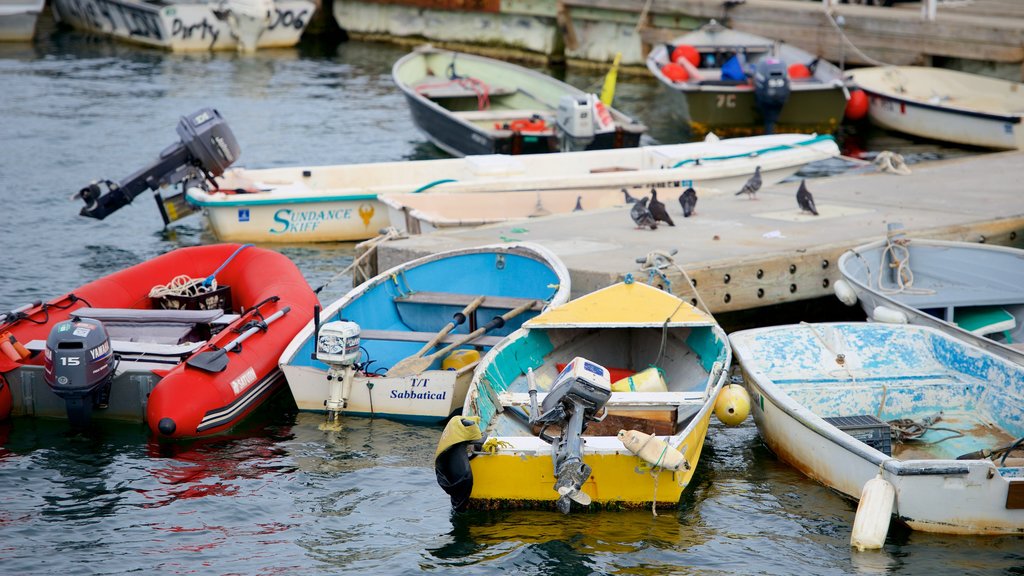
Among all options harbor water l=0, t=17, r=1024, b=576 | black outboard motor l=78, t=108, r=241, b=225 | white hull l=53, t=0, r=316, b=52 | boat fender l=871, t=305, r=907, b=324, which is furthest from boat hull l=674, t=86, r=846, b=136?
white hull l=53, t=0, r=316, b=52

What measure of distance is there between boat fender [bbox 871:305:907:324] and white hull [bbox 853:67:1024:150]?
1127cm

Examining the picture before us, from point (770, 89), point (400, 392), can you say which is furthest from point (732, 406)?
point (770, 89)

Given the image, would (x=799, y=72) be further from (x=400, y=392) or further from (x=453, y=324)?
(x=400, y=392)

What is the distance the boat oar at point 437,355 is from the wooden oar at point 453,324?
3.4 inches

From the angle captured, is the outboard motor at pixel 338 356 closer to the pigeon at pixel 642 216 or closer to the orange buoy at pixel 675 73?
the pigeon at pixel 642 216

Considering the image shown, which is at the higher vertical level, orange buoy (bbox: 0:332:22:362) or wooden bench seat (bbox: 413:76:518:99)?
wooden bench seat (bbox: 413:76:518:99)

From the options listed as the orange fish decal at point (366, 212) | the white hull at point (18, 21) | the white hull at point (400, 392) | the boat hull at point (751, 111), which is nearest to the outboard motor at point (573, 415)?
the white hull at point (400, 392)

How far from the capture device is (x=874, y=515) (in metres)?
7.41

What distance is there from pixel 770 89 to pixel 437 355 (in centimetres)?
1284

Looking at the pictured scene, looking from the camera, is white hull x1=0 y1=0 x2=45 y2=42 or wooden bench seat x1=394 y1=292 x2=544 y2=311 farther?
white hull x1=0 y1=0 x2=45 y2=42

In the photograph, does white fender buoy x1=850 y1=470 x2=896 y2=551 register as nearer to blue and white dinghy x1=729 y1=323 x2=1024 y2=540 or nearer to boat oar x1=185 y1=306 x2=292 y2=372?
blue and white dinghy x1=729 y1=323 x2=1024 y2=540

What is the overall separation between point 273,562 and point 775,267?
5900mm

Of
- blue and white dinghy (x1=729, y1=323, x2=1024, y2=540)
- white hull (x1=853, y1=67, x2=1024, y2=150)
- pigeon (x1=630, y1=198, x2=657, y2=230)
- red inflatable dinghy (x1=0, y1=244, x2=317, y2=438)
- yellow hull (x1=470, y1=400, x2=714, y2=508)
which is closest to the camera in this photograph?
blue and white dinghy (x1=729, y1=323, x2=1024, y2=540)

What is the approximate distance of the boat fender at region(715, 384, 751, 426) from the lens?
8.81m
